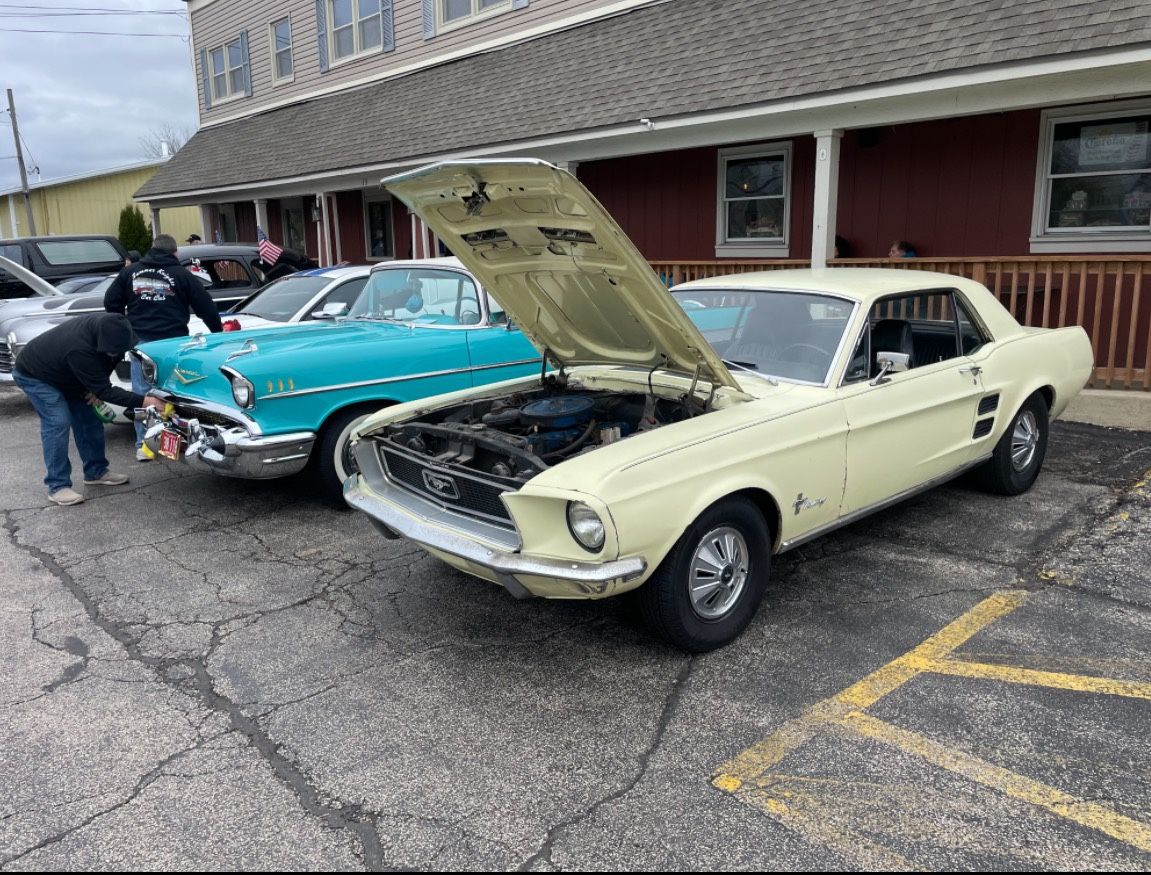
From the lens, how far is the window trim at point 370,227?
58.0 ft

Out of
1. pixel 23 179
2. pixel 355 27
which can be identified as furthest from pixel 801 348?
pixel 23 179

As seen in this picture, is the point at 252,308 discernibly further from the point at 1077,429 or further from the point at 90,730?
the point at 1077,429

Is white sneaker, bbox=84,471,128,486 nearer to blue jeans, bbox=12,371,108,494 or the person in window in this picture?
blue jeans, bbox=12,371,108,494

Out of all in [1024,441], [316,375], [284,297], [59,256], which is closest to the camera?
[316,375]

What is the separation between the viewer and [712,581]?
3701mm

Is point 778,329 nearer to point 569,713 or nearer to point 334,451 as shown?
point 569,713

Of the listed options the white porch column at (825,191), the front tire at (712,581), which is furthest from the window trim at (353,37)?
the front tire at (712,581)

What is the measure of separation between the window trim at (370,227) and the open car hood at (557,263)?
13144mm

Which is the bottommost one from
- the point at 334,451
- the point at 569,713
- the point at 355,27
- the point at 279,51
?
the point at 569,713

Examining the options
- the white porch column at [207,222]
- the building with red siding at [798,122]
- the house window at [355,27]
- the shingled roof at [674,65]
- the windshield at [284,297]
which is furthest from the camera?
the white porch column at [207,222]

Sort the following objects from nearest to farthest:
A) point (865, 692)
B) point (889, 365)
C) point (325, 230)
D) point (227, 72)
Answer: point (865, 692), point (889, 365), point (325, 230), point (227, 72)

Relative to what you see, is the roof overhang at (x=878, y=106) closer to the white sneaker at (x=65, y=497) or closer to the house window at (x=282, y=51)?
the white sneaker at (x=65, y=497)

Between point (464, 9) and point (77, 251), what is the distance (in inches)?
295

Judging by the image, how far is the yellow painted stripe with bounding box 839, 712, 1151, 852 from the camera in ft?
8.54
